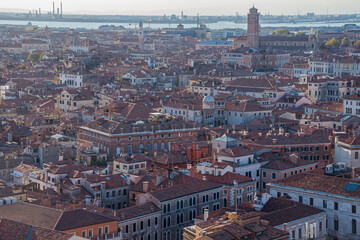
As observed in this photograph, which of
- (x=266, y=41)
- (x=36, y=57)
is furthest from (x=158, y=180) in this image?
(x=266, y=41)

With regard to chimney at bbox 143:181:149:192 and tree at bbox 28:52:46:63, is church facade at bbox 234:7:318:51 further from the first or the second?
chimney at bbox 143:181:149:192

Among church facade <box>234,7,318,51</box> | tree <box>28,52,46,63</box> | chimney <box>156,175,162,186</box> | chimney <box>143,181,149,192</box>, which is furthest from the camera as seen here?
church facade <box>234,7,318,51</box>

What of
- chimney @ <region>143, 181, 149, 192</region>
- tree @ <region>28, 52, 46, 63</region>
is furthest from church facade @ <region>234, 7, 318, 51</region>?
chimney @ <region>143, 181, 149, 192</region>

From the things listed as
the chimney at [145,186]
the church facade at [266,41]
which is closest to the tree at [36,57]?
the church facade at [266,41]

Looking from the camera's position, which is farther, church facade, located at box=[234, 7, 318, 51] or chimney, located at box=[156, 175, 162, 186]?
church facade, located at box=[234, 7, 318, 51]

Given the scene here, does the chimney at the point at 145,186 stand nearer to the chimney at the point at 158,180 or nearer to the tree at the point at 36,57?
the chimney at the point at 158,180

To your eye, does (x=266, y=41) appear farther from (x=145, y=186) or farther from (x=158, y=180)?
(x=145, y=186)

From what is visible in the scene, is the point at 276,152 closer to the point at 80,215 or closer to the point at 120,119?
the point at 120,119

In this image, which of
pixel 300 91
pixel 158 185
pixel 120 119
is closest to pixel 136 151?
pixel 120 119
